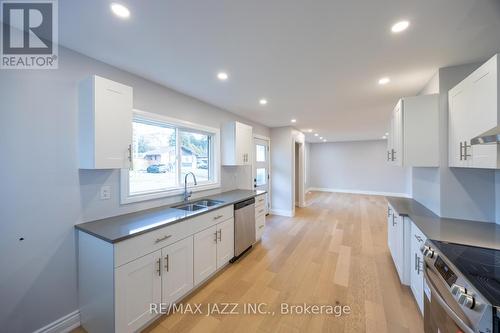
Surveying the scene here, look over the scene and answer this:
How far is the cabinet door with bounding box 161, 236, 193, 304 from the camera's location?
185cm

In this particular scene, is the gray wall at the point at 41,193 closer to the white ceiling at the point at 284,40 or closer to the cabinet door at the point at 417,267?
the white ceiling at the point at 284,40

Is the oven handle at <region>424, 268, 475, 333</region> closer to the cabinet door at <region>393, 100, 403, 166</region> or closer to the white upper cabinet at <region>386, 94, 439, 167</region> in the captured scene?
the white upper cabinet at <region>386, 94, 439, 167</region>

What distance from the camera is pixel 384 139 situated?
791cm

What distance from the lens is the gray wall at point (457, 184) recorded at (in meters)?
1.95

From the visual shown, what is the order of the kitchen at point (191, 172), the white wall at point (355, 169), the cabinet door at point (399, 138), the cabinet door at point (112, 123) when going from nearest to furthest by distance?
1. the kitchen at point (191, 172)
2. the cabinet door at point (112, 123)
3. the cabinet door at point (399, 138)
4. the white wall at point (355, 169)

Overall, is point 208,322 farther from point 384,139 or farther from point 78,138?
point 384,139

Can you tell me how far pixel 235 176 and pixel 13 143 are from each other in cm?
304

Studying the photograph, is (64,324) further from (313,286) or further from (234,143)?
(234,143)

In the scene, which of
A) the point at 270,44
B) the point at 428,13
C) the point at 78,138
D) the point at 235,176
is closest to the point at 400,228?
the point at 428,13

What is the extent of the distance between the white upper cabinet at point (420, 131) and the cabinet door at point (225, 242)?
2.44 metres

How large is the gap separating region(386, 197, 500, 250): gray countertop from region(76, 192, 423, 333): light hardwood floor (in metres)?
0.89

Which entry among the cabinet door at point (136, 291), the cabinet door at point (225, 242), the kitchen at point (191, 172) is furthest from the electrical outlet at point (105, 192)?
the cabinet door at point (225, 242)

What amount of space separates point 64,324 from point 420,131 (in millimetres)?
4104

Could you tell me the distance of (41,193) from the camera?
1596mm
